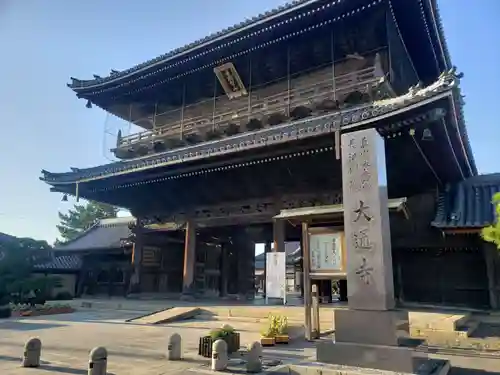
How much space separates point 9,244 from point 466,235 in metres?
23.3

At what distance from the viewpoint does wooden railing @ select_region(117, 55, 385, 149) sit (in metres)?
13.5

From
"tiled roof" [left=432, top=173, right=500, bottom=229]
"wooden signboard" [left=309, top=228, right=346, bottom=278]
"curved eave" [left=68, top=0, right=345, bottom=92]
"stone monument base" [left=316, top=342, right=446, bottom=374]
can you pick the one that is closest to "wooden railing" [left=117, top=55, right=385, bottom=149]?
"curved eave" [left=68, top=0, right=345, bottom=92]

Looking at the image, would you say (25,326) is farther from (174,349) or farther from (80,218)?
(80,218)

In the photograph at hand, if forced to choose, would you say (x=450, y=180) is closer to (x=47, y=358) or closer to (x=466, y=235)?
(x=466, y=235)

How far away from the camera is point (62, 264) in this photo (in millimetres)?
24766

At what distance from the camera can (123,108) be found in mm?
20375

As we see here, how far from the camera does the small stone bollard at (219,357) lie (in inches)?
257

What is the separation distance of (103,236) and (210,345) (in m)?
20.8

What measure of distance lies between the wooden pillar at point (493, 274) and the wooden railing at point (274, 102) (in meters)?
6.73

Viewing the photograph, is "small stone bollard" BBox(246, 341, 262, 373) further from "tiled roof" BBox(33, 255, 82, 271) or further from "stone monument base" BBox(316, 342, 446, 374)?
"tiled roof" BBox(33, 255, 82, 271)

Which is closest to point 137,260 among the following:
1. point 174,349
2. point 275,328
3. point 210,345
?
point 275,328

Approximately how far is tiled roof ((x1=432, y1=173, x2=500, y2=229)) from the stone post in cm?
700

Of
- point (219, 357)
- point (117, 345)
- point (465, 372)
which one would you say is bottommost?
point (117, 345)

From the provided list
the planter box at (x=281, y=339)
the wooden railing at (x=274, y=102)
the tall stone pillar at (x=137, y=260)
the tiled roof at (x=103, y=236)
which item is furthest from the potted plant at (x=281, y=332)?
the tiled roof at (x=103, y=236)
